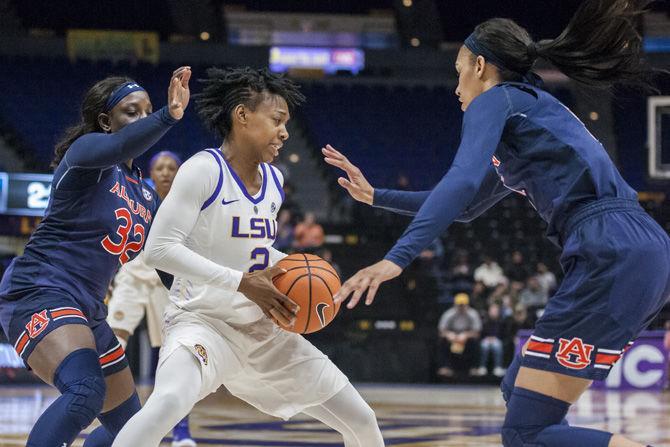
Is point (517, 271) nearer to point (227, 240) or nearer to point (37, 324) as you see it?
point (227, 240)

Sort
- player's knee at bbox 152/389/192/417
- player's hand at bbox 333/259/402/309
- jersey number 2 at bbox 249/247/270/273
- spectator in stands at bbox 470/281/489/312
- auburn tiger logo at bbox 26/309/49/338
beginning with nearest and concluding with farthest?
player's hand at bbox 333/259/402/309
player's knee at bbox 152/389/192/417
auburn tiger logo at bbox 26/309/49/338
jersey number 2 at bbox 249/247/270/273
spectator in stands at bbox 470/281/489/312

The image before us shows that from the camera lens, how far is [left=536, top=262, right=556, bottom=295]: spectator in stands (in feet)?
54.9

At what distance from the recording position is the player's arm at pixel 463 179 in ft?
10.3

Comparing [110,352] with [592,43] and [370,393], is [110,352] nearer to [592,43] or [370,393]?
[592,43]

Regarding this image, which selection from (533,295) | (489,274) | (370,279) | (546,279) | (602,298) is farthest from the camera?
(489,274)

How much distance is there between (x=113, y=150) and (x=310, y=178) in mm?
18528

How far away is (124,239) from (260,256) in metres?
0.63

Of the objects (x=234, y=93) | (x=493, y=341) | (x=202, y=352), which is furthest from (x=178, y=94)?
(x=493, y=341)

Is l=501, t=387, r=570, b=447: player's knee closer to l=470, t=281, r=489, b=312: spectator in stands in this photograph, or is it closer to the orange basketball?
the orange basketball

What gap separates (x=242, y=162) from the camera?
4.19m

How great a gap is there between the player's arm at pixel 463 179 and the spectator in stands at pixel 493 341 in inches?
499

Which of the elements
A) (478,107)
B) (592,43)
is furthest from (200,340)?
(592,43)

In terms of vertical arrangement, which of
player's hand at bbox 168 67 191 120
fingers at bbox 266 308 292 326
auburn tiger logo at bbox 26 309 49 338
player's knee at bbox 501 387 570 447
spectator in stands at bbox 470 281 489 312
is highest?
player's hand at bbox 168 67 191 120

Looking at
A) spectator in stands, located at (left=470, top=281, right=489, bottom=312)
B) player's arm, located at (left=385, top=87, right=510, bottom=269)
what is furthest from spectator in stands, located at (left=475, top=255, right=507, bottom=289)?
player's arm, located at (left=385, top=87, right=510, bottom=269)
